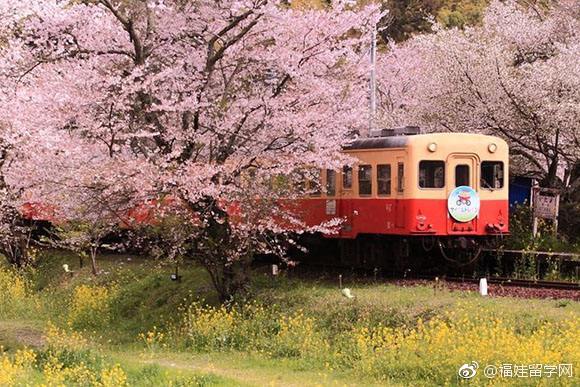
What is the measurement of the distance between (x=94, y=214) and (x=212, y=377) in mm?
6075

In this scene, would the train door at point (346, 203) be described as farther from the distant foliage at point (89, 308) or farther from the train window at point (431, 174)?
the distant foliage at point (89, 308)

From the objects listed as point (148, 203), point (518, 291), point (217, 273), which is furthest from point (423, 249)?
point (148, 203)

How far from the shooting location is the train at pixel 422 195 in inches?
619

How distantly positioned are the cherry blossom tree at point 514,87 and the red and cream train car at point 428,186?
3285mm

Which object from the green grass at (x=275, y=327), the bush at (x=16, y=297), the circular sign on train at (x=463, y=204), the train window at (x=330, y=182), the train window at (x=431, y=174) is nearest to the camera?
the green grass at (x=275, y=327)

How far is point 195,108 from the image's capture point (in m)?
14.6

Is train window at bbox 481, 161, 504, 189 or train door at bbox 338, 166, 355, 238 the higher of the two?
train window at bbox 481, 161, 504, 189

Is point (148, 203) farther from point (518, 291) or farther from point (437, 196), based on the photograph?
point (518, 291)

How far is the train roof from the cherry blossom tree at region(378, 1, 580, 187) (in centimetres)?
337

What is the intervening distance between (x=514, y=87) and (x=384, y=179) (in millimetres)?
5302

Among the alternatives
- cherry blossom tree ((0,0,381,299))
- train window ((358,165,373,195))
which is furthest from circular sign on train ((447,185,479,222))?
cherry blossom tree ((0,0,381,299))

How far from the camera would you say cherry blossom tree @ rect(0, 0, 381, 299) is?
47.9 ft

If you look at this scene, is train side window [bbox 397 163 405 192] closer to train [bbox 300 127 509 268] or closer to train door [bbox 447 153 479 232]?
train [bbox 300 127 509 268]

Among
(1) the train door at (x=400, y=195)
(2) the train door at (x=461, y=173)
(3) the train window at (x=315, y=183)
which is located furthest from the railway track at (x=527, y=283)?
(3) the train window at (x=315, y=183)
